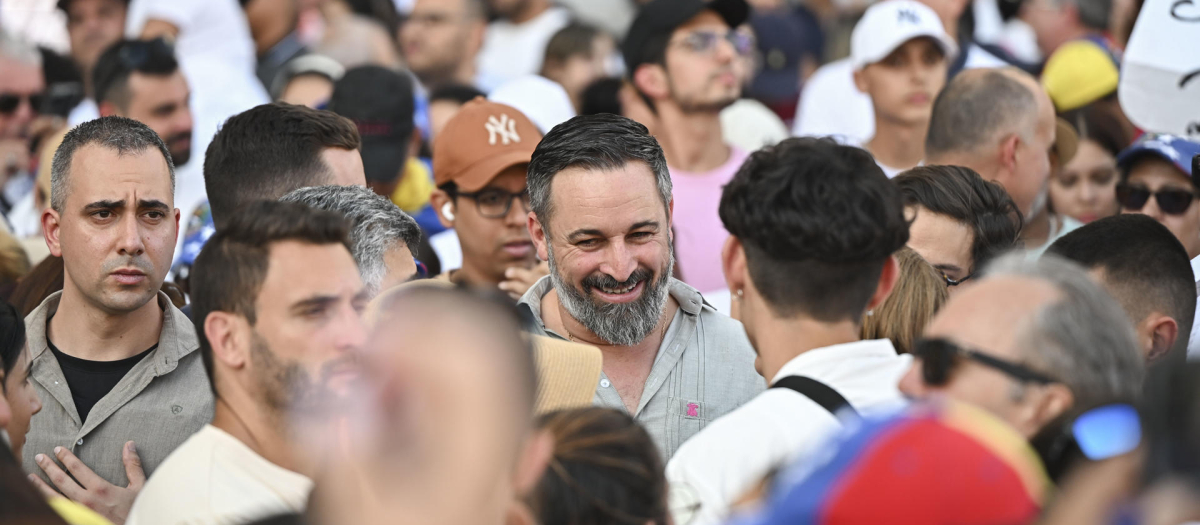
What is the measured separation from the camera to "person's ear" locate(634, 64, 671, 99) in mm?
5871

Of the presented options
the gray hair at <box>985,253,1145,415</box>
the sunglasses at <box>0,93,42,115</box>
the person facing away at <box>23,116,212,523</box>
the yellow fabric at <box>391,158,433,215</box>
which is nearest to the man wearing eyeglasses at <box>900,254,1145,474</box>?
Result: the gray hair at <box>985,253,1145,415</box>

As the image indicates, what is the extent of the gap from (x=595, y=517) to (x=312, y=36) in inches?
305

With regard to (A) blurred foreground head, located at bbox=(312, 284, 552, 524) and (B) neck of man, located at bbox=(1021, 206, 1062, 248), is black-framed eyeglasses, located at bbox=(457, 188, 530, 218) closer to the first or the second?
(B) neck of man, located at bbox=(1021, 206, 1062, 248)

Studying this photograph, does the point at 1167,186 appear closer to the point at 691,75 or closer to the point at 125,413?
the point at 691,75

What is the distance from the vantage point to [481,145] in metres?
4.61

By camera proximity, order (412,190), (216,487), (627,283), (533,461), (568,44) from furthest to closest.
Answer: (568,44) → (412,190) → (627,283) → (216,487) → (533,461)

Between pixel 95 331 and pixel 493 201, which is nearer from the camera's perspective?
pixel 95 331

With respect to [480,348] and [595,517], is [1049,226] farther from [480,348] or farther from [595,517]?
[480,348]

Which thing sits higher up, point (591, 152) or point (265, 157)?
point (265, 157)

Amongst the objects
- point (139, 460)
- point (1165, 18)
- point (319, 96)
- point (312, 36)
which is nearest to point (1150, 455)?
point (139, 460)

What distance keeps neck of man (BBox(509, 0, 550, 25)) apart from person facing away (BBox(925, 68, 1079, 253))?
489 centimetres

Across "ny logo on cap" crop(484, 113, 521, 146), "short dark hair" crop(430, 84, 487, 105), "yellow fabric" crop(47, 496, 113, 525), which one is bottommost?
"yellow fabric" crop(47, 496, 113, 525)

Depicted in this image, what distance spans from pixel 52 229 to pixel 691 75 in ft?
10.1

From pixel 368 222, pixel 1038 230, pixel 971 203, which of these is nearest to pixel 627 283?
pixel 368 222
